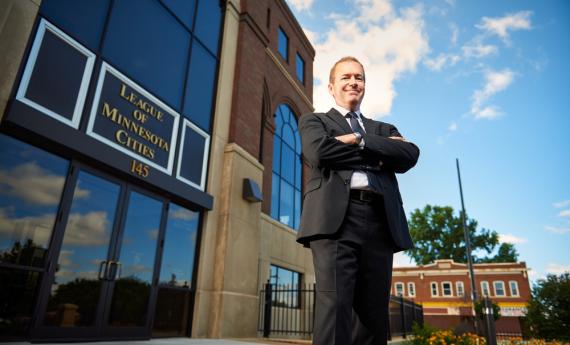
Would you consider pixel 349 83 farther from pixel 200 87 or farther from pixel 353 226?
pixel 200 87

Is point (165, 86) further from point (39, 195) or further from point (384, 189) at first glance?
point (384, 189)

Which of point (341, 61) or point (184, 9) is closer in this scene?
point (341, 61)

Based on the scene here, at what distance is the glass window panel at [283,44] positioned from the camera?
51.9ft

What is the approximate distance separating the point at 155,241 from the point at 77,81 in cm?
335

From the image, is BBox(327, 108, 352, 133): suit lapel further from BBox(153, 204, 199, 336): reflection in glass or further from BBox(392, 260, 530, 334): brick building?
BBox(392, 260, 530, 334): brick building

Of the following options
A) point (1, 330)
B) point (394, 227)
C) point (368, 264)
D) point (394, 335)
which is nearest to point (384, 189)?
point (394, 227)

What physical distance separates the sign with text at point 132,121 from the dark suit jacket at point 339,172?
564 cm

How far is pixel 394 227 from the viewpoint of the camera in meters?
1.70

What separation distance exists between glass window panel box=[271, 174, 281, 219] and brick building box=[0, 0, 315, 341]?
0.83 m

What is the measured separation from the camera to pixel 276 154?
45.4ft

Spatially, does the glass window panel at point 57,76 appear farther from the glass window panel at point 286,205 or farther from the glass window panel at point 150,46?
the glass window panel at point 286,205

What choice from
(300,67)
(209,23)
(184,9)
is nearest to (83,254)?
(184,9)

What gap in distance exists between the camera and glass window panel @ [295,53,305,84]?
17.3 meters

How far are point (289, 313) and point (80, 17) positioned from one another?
9772 mm
